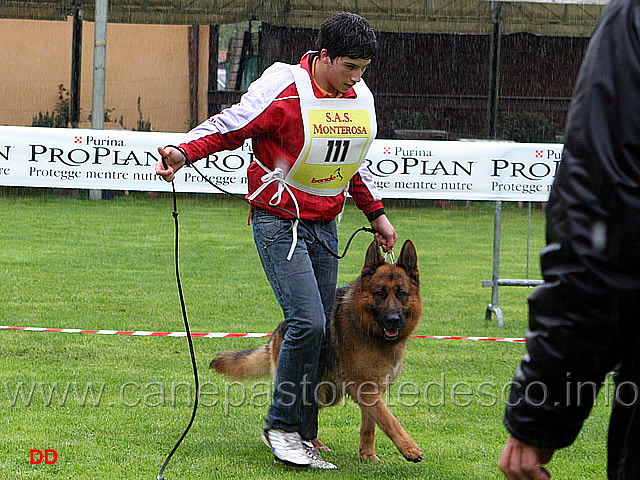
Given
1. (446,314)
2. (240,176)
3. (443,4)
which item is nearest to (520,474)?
(240,176)

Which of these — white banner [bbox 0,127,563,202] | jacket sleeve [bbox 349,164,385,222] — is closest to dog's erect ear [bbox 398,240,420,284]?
jacket sleeve [bbox 349,164,385,222]

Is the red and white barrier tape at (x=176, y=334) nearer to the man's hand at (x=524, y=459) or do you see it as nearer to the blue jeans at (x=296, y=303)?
the blue jeans at (x=296, y=303)

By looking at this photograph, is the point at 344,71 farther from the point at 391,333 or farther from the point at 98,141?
the point at 98,141

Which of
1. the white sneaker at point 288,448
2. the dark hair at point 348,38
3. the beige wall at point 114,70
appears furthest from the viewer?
the beige wall at point 114,70

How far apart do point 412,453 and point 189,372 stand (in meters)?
2.16

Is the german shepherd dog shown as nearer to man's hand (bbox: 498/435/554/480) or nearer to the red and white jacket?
the red and white jacket

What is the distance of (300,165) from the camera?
3729 mm

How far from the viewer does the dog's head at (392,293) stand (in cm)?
398

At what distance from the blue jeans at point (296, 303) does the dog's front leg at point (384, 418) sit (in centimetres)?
22

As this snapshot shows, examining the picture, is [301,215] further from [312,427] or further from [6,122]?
[6,122]

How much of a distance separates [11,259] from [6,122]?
11585mm

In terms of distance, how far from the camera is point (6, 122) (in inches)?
822

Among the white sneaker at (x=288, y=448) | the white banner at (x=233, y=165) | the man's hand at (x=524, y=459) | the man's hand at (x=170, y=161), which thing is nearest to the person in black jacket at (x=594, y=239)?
the man's hand at (x=524, y=459)

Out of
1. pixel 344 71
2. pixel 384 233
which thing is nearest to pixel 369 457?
pixel 384 233
